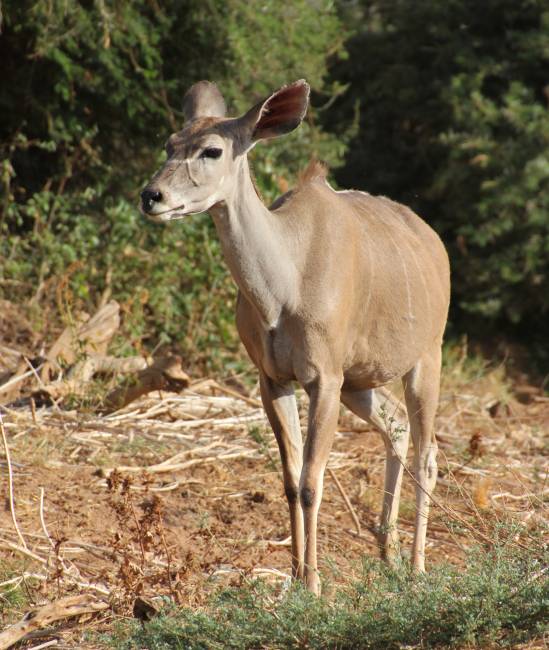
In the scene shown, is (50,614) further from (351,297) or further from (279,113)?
(279,113)

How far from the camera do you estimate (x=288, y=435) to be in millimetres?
5273

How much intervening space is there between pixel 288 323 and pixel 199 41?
16.9 ft

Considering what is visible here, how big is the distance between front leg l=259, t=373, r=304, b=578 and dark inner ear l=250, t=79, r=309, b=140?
1.06 meters

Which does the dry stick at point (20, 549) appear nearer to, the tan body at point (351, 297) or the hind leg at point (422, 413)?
the tan body at point (351, 297)

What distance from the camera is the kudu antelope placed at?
4848mm

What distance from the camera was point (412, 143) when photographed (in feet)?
39.0

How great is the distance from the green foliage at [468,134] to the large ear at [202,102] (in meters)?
5.16

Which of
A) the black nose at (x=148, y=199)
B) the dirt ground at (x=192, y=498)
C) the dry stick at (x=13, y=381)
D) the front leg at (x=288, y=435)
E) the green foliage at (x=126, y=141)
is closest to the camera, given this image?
the black nose at (x=148, y=199)

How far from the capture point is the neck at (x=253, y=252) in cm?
489

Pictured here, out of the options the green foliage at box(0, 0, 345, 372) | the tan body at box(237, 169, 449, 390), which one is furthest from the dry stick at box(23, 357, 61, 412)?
the tan body at box(237, 169, 449, 390)

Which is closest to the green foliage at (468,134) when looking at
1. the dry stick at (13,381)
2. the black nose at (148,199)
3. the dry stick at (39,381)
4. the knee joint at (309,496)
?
the dry stick at (39,381)

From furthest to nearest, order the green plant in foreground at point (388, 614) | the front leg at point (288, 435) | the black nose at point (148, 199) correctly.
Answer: the front leg at point (288, 435)
the black nose at point (148, 199)
the green plant in foreground at point (388, 614)

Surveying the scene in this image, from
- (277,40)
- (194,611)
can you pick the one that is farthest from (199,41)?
(194,611)

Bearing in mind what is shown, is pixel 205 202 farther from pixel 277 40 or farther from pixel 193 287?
pixel 277 40
